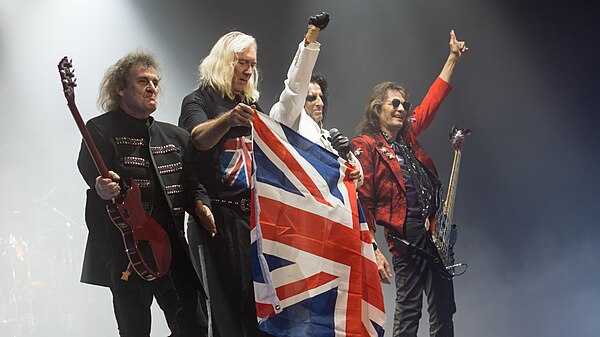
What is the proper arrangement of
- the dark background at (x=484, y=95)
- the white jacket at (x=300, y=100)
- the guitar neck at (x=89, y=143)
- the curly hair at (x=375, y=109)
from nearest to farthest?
the guitar neck at (x=89, y=143) → the white jacket at (x=300, y=100) → the curly hair at (x=375, y=109) → the dark background at (x=484, y=95)

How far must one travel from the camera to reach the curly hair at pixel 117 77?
3637 millimetres

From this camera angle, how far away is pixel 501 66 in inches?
258

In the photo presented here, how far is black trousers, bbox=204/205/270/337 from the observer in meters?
3.66

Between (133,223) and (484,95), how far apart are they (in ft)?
12.8

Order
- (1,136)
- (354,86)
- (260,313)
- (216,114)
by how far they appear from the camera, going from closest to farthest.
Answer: (260,313), (216,114), (1,136), (354,86)

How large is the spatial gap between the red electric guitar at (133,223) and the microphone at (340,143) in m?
1.03

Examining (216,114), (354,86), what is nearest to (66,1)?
(354,86)

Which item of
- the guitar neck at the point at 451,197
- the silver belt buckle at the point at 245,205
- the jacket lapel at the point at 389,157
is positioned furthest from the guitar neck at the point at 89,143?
the guitar neck at the point at 451,197

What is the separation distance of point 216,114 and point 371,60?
115 inches

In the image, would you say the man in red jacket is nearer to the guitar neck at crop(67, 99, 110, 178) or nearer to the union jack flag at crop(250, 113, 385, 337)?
the union jack flag at crop(250, 113, 385, 337)

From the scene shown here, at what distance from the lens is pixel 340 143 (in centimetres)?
401

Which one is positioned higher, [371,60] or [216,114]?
[371,60]

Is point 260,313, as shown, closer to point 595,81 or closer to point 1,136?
point 1,136

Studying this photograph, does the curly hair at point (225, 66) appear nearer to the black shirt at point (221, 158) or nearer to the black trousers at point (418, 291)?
the black shirt at point (221, 158)
